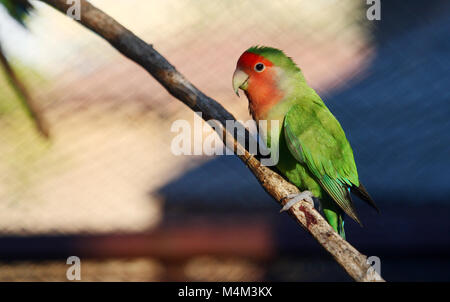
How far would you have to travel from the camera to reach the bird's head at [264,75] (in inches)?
35.0

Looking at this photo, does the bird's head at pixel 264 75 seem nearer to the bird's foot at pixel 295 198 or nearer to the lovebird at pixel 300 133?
the lovebird at pixel 300 133

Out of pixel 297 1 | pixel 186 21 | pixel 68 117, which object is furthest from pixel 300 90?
pixel 68 117

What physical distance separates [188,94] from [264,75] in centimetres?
22

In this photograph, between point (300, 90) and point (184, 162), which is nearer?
point (300, 90)

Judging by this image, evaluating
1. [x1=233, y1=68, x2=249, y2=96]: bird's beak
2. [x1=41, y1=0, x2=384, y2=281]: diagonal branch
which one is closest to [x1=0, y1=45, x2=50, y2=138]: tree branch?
[x1=41, y1=0, x2=384, y2=281]: diagonal branch

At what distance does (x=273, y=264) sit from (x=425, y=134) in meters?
0.48

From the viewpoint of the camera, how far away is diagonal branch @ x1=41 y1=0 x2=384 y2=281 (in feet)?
2.14

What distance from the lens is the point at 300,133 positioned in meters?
0.83

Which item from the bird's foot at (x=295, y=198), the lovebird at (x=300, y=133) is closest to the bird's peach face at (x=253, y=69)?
the lovebird at (x=300, y=133)

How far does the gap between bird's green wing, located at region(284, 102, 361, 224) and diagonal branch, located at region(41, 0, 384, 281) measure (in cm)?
8

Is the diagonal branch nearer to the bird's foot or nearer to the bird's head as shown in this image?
the bird's foot

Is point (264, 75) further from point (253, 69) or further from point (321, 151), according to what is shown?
point (321, 151)
